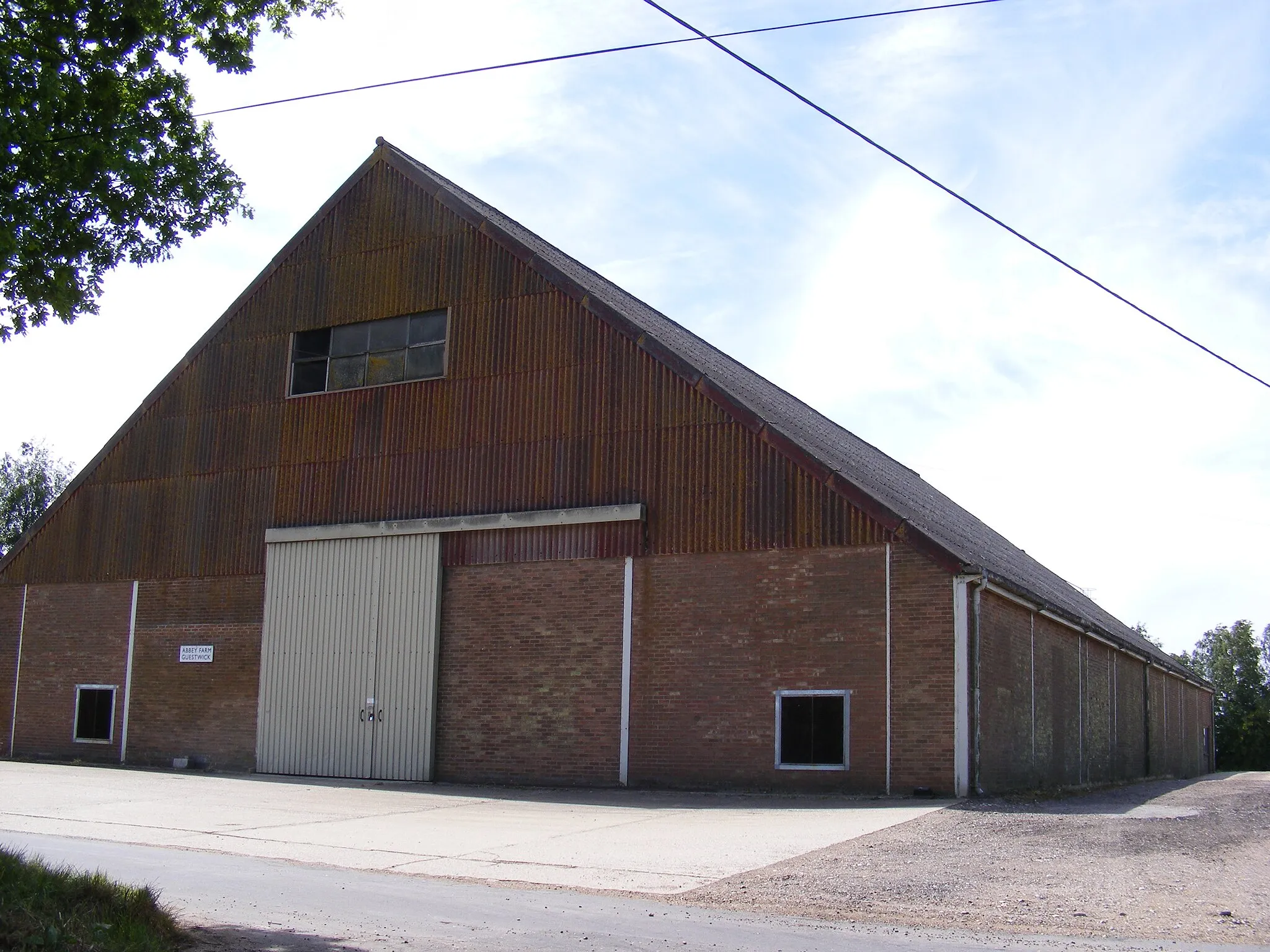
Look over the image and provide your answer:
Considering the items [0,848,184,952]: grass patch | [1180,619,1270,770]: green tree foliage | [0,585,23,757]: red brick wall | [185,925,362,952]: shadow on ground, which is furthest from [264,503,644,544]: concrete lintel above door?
[1180,619,1270,770]: green tree foliage

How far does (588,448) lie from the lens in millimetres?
22516

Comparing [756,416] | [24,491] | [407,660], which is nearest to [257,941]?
[756,416]

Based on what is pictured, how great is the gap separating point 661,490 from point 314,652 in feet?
26.1

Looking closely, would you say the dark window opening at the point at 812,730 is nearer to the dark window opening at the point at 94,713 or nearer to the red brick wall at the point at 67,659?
the red brick wall at the point at 67,659

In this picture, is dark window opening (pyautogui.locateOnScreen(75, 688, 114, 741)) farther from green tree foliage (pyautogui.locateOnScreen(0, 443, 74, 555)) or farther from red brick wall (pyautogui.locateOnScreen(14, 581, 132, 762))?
green tree foliage (pyautogui.locateOnScreen(0, 443, 74, 555))

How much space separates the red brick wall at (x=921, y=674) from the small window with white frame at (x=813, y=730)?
809 mm

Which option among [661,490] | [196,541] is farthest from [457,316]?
[196,541]

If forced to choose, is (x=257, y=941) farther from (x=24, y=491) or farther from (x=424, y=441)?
(x=24, y=491)

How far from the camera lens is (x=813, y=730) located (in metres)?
19.8

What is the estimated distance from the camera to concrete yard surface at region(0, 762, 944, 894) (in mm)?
12445

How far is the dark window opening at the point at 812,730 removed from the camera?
773 inches

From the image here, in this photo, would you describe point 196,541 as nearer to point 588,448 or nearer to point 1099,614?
point 588,448

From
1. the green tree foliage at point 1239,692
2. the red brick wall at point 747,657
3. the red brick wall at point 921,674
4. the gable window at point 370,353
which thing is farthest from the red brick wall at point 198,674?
the green tree foliage at point 1239,692

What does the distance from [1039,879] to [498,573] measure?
13489mm
